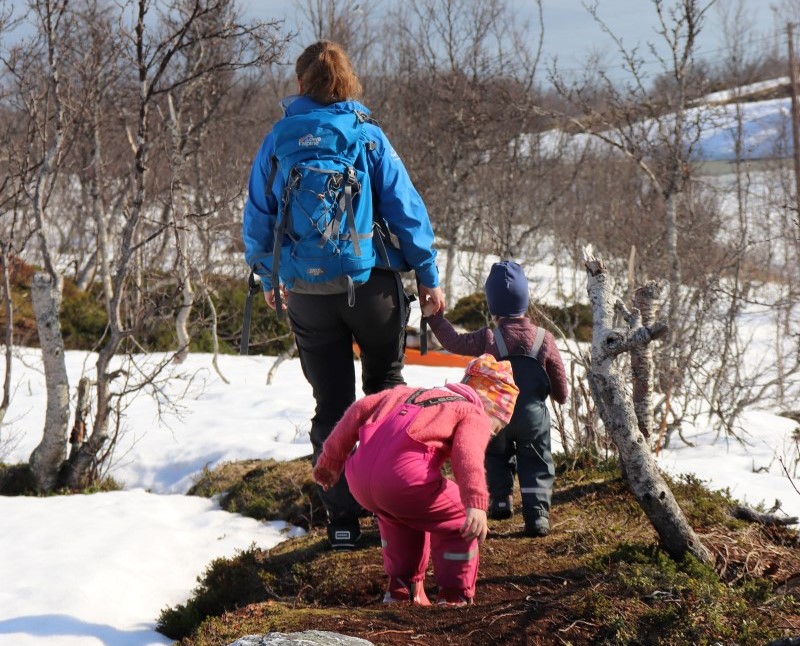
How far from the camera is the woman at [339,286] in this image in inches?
133

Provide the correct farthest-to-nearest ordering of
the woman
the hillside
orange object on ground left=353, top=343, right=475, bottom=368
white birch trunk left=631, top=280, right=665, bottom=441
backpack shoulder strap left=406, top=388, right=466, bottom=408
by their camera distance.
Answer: orange object on ground left=353, top=343, right=475, bottom=368, white birch trunk left=631, top=280, right=665, bottom=441, the woman, backpack shoulder strap left=406, top=388, right=466, bottom=408, the hillside

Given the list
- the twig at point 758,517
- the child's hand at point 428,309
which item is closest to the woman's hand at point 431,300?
the child's hand at point 428,309

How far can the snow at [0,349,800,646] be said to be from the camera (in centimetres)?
341

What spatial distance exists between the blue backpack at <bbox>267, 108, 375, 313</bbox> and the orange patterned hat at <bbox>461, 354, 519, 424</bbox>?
0.57m

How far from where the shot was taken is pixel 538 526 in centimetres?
350

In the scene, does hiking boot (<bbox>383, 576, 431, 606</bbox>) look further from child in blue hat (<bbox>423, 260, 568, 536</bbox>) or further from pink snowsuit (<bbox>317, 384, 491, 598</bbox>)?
child in blue hat (<bbox>423, 260, 568, 536</bbox>)

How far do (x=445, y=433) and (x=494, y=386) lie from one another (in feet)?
1.08

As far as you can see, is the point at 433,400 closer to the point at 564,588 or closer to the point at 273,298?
the point at 564,588

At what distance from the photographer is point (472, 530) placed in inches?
99.3

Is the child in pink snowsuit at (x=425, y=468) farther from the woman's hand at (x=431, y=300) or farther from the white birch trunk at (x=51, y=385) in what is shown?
the white birch trunk at (x=51, y=385)

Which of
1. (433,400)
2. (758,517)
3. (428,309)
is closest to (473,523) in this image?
(433,400)

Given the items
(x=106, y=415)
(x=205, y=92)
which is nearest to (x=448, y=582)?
(x=106, y=415)

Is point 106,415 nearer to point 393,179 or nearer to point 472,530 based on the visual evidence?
point 393,179

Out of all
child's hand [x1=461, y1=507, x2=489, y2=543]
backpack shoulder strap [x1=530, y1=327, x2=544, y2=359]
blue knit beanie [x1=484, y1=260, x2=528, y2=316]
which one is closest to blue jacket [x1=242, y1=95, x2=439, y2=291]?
blue knit beanie [x1=484, y1=260, x2=528, y2=316]
